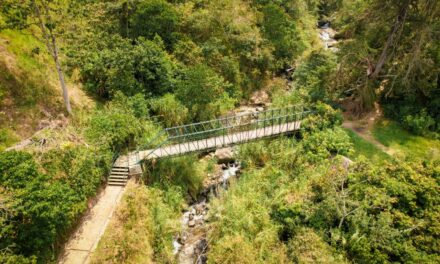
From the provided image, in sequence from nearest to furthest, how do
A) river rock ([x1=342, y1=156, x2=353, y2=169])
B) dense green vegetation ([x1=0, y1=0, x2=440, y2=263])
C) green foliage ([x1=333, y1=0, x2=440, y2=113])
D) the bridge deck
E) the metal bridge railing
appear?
dense green vegetation ([x1=0, y1=0, x2=440, y2=263]), river rock ([x1=342, y1=156, x2=353, y2=169]), the bridge deck, green foliage ([x1=333, y1=0, x2=440, y2=113]), the metal bridge railing

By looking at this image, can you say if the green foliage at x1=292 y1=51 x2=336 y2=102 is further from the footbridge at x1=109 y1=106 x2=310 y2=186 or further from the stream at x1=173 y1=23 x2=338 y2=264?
the stream at x1=173 y1=23 x2=338 y2=264

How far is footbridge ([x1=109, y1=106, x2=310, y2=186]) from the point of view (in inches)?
→ 692

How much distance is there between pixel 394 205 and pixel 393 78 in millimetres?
10826

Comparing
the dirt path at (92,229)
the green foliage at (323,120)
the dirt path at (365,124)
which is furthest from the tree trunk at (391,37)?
the dirt path at (92,229)

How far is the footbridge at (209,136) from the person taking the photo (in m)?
17.6

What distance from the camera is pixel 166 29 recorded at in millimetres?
24469

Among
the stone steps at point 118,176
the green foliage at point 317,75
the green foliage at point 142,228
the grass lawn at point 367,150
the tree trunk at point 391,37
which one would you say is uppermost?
the tree trunk at point 391,37

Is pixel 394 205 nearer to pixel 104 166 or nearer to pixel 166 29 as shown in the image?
pixel 104 166

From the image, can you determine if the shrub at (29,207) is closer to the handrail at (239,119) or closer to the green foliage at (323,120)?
the handrail at (239,119)

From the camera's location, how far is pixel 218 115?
75.0ft

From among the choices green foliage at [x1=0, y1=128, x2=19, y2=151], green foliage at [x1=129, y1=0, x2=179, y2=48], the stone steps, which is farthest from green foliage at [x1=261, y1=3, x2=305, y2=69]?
green foliage at [x1=0, y1=128, x2=19, y2=151]

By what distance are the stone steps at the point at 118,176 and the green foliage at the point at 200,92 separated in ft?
22.9

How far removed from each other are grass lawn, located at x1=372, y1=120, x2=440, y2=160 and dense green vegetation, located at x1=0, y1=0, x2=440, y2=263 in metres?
0.11

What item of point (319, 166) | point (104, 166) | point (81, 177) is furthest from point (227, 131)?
point (81, 177)
